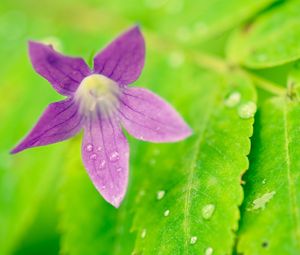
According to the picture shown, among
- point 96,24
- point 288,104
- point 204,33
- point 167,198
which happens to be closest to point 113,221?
point 167,198

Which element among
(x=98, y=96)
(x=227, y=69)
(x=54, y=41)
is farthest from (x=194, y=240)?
(x=54, y=41)

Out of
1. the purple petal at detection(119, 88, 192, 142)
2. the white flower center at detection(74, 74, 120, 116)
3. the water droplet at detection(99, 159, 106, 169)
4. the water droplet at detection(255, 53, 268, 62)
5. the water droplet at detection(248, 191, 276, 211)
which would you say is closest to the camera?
the water droplet at detection(248, 191, 276, 211)

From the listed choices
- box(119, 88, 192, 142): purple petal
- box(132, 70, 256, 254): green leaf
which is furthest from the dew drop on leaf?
box(119, 88, 192, 142): purple petal

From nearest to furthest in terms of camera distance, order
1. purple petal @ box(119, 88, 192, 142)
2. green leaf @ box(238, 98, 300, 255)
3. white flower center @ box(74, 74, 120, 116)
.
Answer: green leaf @ box(238, 98, 300, 255) < purple petal @ box(119, 88, 192, 142) < white flower center @ box(74, 74, 120, 116)

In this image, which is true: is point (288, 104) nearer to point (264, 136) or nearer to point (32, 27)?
point (264, 136)

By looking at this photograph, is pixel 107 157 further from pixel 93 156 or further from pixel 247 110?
pixel 247 110

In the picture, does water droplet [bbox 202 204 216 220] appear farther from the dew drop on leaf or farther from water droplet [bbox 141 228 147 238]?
the dew drop on leaf
